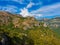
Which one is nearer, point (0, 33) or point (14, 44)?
point (0, 33)

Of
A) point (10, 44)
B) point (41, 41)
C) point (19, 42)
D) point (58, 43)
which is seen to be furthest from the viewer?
point (58, 43)

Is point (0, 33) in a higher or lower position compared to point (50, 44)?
higher

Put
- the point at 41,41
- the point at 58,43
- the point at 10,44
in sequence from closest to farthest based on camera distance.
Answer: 1. the point at 10,44
2. the point at 41,41
3. the point at 58,43

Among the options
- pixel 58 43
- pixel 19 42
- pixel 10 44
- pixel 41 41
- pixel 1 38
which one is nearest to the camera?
pixel 1 38

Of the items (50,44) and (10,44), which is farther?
(50,44)

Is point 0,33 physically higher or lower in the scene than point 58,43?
higher

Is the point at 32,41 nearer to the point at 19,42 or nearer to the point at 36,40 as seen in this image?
the point at 36,40

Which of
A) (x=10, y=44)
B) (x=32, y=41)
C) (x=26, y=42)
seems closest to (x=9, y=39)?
(x=10, y=44)

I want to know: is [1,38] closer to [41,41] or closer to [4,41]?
[4,41]

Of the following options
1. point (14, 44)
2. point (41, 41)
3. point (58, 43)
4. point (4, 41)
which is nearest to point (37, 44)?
point (41, 41)

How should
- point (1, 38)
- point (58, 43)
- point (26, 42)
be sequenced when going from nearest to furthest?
1. point (1, 38)
2. point (26, 42)
3. point (58, 43)
